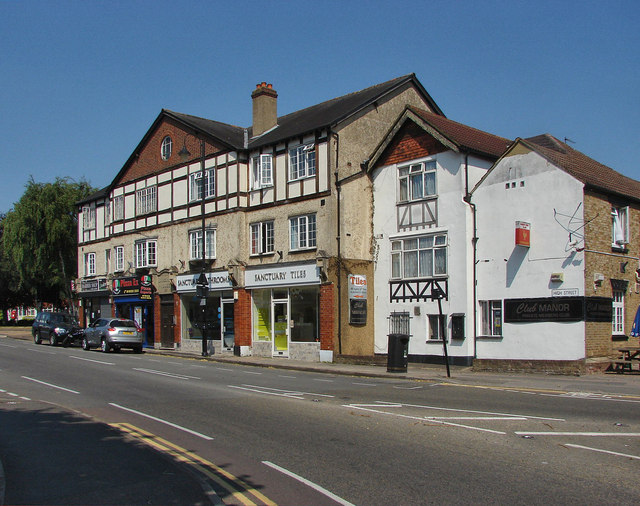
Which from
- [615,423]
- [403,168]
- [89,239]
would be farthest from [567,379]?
[89,239]

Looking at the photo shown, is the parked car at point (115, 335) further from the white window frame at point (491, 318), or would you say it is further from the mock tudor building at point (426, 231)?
the white window frame at point (491, 318)

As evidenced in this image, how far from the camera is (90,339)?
32062mm

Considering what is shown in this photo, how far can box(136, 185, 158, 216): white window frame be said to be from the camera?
36812 millimetres

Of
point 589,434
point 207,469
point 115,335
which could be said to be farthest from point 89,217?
point 589,434

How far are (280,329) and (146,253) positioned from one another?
40.3 ft

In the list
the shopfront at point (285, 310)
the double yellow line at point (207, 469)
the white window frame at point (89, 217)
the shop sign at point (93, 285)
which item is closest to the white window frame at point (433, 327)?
the shopfront at point (285, 310)

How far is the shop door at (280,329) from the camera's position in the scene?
28.4 meters

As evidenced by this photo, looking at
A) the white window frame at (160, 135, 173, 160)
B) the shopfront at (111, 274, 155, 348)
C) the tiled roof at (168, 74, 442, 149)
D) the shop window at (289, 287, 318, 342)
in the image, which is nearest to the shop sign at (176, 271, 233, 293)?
the shopfront at (111, 274, 155, 348)

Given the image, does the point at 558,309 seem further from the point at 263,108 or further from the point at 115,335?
the point at 115,335

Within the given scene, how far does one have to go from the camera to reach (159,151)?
36.7m

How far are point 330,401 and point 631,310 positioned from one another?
45.2 ft

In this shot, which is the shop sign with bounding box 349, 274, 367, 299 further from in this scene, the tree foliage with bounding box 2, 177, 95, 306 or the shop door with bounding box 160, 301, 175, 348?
the tree foliage with bounding box 2, 177, 95, 306

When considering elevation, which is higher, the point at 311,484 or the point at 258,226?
the point at 258,226

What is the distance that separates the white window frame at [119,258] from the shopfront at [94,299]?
5.45ft
